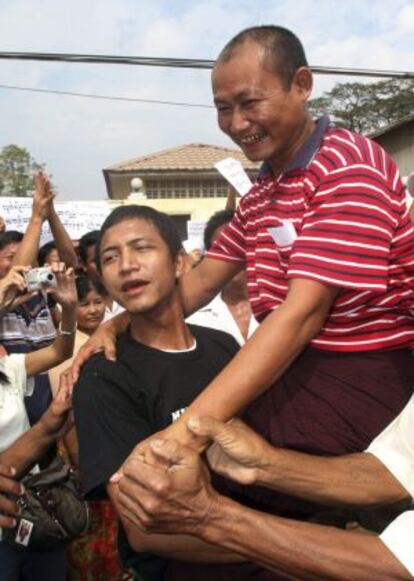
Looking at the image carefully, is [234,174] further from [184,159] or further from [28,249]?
[184,159]

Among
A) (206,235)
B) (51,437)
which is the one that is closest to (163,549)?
(51,437)

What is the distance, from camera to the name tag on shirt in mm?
1646

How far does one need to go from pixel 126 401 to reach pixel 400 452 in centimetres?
72

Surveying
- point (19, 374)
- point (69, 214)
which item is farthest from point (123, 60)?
point (19, 374)

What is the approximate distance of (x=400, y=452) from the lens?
1.55 metres

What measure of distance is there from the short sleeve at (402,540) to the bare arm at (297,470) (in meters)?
0.16

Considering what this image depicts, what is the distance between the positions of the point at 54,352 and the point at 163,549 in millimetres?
1721

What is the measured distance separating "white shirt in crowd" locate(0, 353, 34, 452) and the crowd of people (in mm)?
750

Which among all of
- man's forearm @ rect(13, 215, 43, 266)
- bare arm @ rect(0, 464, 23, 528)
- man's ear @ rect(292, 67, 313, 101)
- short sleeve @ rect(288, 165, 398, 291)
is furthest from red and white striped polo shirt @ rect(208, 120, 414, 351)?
man's forearm @ rect(13, 215, 43, 266)

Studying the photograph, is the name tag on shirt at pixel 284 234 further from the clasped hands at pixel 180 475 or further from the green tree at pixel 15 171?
the green tree at pixel 15 171

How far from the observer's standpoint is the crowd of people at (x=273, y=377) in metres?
1.35

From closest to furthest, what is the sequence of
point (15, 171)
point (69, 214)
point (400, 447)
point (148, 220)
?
point (400, 447)
point (148, 220)
point (69, 214)
point (15, 171)

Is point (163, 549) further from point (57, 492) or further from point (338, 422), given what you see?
point (57, 492)

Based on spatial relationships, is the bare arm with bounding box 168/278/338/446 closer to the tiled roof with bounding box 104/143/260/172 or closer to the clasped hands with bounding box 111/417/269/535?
the clasped hands with bounding box 111/417/269/535
